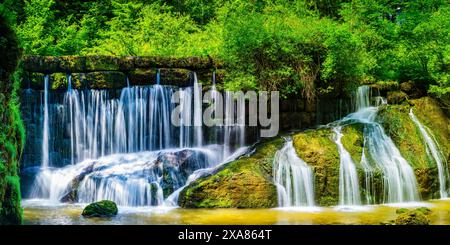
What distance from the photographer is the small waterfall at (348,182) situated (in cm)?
1241

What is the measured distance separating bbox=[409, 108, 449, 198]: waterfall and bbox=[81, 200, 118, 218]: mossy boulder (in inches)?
328

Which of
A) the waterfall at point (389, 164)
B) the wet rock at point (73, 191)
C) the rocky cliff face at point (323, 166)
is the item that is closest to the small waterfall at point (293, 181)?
the rocky cliff face at point (323, 166)

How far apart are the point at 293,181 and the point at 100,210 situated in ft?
15.1

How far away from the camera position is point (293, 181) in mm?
12461

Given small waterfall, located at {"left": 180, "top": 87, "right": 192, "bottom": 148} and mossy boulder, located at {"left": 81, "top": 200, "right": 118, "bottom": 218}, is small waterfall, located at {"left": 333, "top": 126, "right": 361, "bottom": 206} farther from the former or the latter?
mossy boulder, located at {"left": 81, "top": 200, "right": 118, "bottom": 218}

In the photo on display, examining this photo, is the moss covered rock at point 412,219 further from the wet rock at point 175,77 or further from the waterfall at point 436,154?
the wet rock at point 175,77

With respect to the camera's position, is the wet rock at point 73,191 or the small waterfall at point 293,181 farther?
the wet rock at point 73,191

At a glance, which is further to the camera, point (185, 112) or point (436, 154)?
point (185, 112)

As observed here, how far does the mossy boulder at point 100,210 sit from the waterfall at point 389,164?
6380mm

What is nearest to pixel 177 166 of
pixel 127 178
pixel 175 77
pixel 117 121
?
pixel 127 178

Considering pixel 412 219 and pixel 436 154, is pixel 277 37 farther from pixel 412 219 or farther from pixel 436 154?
pixel 412 219

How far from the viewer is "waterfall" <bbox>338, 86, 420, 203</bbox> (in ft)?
41.8

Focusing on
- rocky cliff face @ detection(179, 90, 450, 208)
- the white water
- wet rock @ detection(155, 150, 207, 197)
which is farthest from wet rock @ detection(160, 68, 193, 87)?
rocky cliff face @ detection(179, 90, 450, 208)
